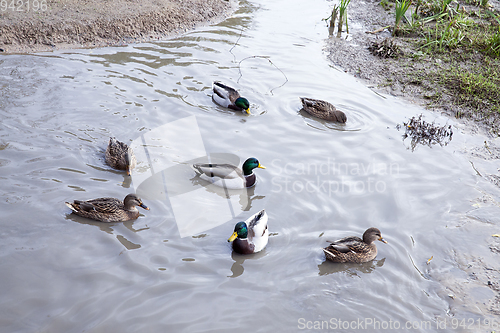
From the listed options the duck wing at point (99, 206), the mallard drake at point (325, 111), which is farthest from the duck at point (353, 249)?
the mallard drake at point (325, 111)

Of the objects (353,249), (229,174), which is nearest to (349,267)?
(353,249)

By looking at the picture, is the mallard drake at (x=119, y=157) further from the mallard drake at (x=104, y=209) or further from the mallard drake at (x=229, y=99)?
the mallard drake at (x=229, y=99)

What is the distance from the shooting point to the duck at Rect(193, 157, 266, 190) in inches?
242

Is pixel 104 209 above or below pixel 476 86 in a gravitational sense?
below

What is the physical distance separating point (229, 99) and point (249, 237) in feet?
13.4

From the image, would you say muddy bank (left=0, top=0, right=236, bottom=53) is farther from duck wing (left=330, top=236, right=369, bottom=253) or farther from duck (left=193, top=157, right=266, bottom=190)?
duck wing (left=330, top=236, right=369, bottom=253)

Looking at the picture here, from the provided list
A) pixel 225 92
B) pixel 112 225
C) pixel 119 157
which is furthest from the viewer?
pixel 225 92

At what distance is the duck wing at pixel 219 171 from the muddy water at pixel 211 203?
231 mm

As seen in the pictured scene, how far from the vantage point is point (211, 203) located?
5867 mm

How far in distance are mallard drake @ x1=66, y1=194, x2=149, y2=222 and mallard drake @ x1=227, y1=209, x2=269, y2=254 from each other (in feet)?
4.88

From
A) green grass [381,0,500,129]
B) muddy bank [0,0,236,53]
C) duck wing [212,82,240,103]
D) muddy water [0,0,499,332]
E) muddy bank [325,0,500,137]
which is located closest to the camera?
muddy water [0,0,499,332]

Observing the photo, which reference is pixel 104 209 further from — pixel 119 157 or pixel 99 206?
pixel 119 157

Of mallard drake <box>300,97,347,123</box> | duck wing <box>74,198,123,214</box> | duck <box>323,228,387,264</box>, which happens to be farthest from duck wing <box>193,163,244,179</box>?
mallard drake <box>300,97,347,123</box>

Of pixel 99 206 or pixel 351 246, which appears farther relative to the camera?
pixel 99 206
